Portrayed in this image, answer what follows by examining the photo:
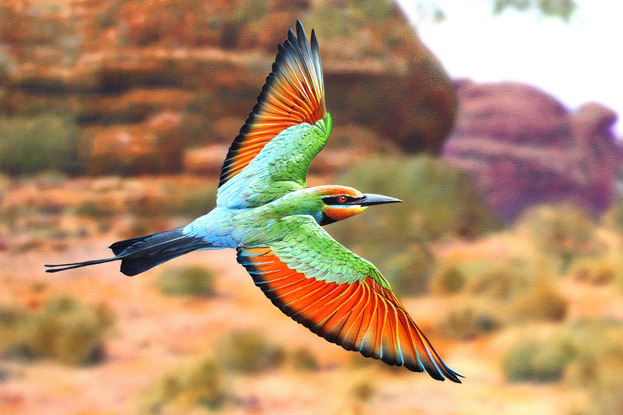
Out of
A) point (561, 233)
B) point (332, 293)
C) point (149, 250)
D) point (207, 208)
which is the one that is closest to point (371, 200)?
point (332, 293)

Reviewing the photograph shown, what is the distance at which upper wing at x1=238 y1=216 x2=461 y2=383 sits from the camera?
0.89 metres

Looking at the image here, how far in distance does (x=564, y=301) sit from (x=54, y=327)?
369 cm

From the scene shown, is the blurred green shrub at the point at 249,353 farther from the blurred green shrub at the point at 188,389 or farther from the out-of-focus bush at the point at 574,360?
the out-of-focus bush at the point at 574,360

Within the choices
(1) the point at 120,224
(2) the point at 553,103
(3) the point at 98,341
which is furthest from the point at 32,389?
(2) the point at 553,103

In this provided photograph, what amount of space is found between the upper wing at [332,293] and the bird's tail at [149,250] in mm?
80

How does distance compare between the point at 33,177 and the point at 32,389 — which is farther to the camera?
the point at 33,177

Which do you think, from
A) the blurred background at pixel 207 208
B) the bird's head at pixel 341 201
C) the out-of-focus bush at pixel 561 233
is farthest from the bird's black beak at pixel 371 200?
the out-of-focus bush at pixel 561 233

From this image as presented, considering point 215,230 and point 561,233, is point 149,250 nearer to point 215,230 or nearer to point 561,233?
point 215,230

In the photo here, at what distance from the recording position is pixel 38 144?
479cm

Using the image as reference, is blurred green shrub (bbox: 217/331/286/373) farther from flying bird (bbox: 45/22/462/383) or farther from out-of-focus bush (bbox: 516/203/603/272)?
flying bird (bbox: 45/22/462/383)

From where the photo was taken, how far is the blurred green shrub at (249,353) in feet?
13.8

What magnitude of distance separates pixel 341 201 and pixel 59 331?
3.93m

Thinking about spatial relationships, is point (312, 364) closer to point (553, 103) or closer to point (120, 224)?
point (120, 224)

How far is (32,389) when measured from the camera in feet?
13.0
